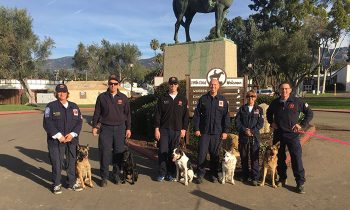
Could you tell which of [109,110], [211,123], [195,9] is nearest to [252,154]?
[211,123]

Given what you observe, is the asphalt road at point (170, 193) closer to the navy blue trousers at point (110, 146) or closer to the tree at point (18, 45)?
the navy blue trousers at point (110, 146)

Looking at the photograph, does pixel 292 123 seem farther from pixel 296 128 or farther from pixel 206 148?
pixel 206 148

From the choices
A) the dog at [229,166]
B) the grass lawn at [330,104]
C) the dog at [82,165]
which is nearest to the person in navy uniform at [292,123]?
the dog at [229,166]

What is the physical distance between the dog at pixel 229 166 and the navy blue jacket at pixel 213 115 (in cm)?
43

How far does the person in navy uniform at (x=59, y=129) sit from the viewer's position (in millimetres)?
5812

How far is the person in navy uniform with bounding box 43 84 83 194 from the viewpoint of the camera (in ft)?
19.1

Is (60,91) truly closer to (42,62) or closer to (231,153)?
(231,153)

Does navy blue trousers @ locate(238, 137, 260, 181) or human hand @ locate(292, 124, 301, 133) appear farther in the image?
navy blue trousers @ locate(238, 137, 260, 181)

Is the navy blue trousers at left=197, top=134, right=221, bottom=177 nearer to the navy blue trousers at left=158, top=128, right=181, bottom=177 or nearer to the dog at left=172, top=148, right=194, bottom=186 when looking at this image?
the dog at left=172, top=148, right=194, bottom=186

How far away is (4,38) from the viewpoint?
38.8m

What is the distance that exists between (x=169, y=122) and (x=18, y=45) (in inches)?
1499

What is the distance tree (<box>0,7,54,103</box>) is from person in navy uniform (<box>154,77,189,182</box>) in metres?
36.4

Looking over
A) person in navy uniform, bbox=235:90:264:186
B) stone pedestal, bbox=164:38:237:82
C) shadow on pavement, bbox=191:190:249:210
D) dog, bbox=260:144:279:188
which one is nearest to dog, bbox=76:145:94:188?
shadow on pavement, bbox=191:190:249:210

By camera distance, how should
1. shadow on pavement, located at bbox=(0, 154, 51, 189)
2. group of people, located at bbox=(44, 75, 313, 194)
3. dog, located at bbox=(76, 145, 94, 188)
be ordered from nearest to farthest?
group of people, located at bbox=(44, 75, 313, 194) → dog, located at bbox=(76, 145, 94, 188) → shadow on pavement, located at bbox=(0, 154, 51, 189)
